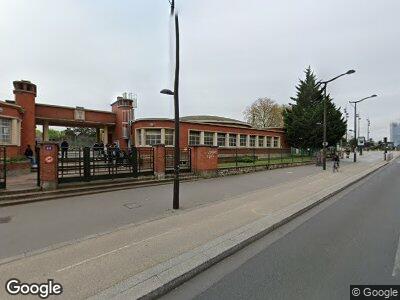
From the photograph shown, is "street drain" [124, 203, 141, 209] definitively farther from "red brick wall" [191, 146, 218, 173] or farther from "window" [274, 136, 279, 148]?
"window" [274, 136, 279, 148]

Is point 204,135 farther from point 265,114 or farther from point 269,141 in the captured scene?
point 265,114

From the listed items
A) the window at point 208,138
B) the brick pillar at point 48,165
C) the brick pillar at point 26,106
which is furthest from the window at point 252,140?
the brick pillar at point 48,165

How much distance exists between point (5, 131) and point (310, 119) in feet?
115

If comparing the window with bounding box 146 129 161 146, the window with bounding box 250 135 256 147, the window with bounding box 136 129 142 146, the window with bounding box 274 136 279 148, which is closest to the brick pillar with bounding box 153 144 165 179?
the window with bounding box 146 129 161 146

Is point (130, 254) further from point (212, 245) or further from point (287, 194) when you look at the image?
point (287, 194)

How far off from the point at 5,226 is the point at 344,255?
778 centimetres

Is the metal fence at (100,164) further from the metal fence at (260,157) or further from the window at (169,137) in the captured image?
the window at (169,137)

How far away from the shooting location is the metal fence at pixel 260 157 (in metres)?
29.7

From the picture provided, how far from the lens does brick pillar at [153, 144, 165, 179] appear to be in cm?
1675

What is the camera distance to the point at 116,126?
36438 mm

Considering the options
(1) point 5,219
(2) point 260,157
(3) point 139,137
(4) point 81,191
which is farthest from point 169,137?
(1) point 5,219

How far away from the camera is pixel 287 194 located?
12859 mm

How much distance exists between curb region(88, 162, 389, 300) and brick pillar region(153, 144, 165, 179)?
926cm

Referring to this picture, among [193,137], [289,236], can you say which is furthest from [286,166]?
[289,236]
